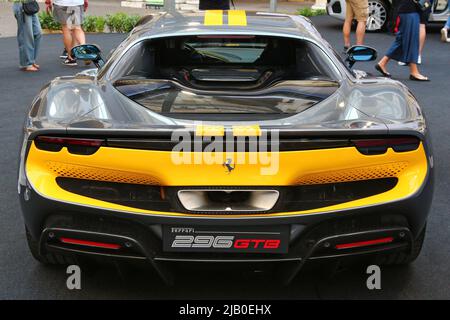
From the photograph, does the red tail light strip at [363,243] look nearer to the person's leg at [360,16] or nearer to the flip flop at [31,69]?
the flip flop at [31,69]

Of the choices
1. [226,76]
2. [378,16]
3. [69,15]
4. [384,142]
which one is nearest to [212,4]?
[69,15]

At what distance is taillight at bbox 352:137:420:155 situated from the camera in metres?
2.88

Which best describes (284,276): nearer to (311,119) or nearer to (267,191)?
(267,191)

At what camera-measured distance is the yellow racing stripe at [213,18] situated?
13.3 feet

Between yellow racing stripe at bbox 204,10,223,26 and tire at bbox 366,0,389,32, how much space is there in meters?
10.7

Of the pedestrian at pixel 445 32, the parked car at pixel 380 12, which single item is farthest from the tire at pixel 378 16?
the pedestrian at pixel 445 32

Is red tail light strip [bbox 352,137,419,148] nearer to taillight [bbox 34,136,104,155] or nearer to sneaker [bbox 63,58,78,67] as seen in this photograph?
taillight [bbox 34,136,104,155]

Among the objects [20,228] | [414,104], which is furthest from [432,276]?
[20,228]

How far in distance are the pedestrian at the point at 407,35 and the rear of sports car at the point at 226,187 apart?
658 centimetres

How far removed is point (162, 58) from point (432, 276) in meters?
1.85

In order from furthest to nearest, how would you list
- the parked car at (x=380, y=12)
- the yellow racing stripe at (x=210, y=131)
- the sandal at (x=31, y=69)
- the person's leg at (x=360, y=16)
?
the parked car at (x=380, y=12) → the person's leg at (x=360, y=16) → the sandal at (x=31, y=69) → the yellow racing stripe at (x=210, y=131)

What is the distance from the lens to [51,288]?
11.0 ft

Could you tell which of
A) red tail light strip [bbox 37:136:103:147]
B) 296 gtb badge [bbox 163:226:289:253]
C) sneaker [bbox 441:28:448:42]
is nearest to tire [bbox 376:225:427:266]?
296 gtb badge [bbox 163:226:289:253]

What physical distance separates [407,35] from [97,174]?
722 centimetres
